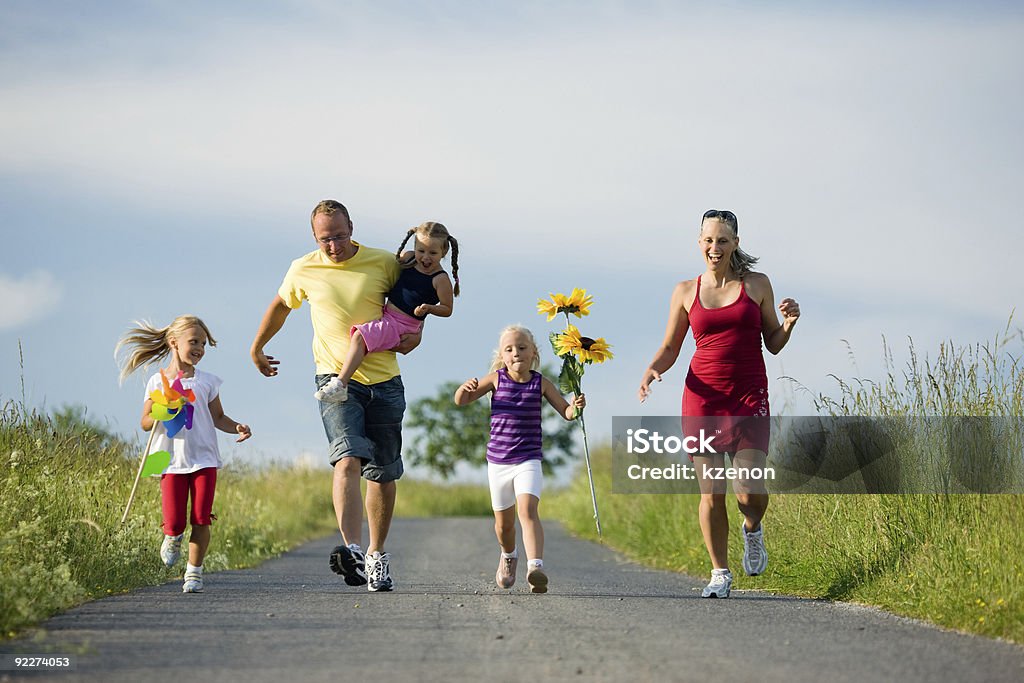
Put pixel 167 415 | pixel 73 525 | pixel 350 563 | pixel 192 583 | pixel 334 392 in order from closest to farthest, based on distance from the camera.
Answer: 1. pixel 350 563
2. pixel 334 392
3. pixel 192 583
4. pixel 167 415
5. pixel 73 525

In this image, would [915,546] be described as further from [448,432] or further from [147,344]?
[448,432]

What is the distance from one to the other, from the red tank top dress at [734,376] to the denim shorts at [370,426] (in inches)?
74.0

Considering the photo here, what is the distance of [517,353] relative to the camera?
27.1 ft

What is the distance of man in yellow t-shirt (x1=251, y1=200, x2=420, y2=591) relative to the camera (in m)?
8.04

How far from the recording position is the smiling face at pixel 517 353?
8258 mm

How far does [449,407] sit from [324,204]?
42.0 meters

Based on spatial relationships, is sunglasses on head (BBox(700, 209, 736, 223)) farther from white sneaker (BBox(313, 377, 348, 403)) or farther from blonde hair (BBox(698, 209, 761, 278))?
white sneaker (BBox(313, 377, 348, 403))

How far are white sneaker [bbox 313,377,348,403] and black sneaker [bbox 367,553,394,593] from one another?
1.02m

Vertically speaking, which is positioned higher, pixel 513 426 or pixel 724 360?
pixel 724 360

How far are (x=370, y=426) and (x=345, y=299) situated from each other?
0.84 metres

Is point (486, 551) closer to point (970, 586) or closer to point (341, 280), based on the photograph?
point (341, 280)

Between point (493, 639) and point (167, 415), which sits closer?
point (493, 639)

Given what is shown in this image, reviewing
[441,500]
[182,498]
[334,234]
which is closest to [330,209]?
[334,234]

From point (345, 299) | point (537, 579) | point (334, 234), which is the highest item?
point (334, 234)
